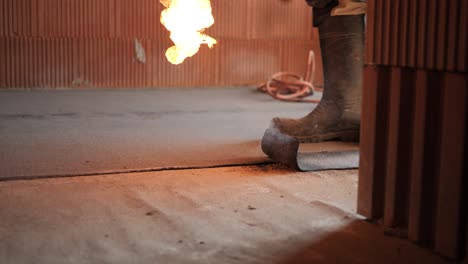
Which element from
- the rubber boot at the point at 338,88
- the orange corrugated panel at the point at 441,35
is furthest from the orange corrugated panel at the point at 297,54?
the orange corrugated panel at the point at 441,35

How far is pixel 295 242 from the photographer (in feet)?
10.1

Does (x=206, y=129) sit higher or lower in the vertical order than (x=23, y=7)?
lower

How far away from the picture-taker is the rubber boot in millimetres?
5305

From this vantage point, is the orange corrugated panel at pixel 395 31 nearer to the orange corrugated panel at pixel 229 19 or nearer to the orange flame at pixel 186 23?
the orange flame at pixel 186 23

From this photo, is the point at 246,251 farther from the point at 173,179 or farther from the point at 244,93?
the point at 244,93

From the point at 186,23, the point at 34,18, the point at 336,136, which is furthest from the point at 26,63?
the point at 336,136

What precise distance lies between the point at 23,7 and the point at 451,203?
283 inches

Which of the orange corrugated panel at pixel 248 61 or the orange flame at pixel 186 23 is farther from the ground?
the orange flame at pixel 186 23

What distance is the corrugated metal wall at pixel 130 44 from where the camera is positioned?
29.3ft

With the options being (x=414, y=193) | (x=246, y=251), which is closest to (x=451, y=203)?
(x=414, y=193)

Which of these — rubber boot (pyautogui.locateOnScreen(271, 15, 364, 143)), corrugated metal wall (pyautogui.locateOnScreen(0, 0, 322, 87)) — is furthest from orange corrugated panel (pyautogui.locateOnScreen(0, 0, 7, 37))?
rubber boot (pyautogui.locateOnScreen(271, 15, 364, 143))

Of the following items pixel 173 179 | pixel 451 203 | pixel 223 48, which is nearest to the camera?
pixel 451 203

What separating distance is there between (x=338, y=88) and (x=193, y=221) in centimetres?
244

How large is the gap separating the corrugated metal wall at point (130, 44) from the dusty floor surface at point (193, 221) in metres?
5.21
